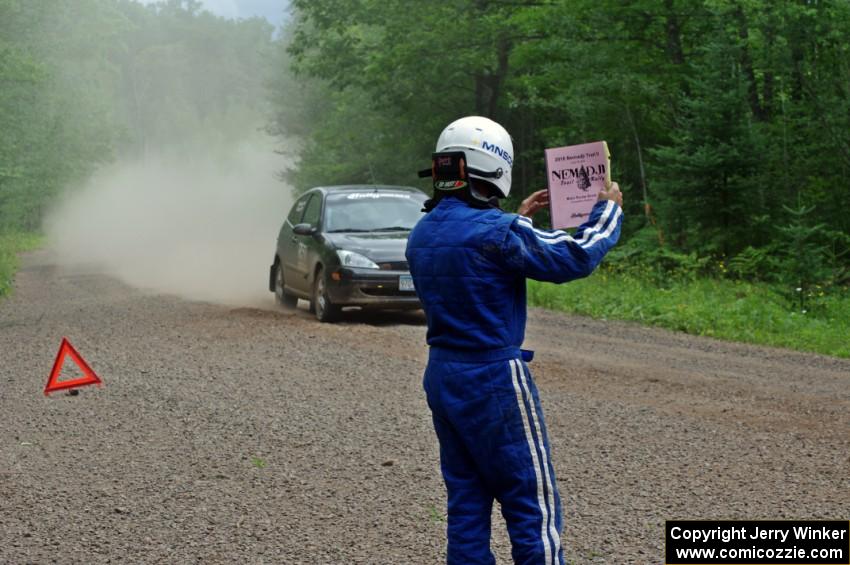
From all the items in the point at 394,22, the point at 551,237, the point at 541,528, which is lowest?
the point at 541,528

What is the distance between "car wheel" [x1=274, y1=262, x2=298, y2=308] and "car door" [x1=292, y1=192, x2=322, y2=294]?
0.86 m

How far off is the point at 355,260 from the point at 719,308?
5633 mm

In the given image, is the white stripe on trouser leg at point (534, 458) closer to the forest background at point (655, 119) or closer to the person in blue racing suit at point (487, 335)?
the person in blue racing suit at point (487, 335)

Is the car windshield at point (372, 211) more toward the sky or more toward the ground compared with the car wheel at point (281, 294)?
more toward the sky

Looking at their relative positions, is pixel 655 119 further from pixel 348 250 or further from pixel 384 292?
pixel 384 292

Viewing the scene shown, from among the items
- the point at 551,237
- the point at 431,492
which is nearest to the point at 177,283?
the point at 431,492

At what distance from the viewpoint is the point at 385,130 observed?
4016 centimetres

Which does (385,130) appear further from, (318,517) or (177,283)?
(318,517)

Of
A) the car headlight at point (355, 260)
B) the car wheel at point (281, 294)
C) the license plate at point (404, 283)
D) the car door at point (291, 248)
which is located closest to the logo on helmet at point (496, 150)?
the license plate at point (404, 283)

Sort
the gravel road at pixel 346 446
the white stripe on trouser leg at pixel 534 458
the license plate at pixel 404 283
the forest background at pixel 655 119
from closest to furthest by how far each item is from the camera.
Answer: the white stripe on trouser leg at pixel 534 458, the gravel road at pixel 346 446, the license plate at pixel 404 283, the forest background at pixel 655 119

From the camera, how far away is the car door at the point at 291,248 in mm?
17141

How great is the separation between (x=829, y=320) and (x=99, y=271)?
21533 millimetres

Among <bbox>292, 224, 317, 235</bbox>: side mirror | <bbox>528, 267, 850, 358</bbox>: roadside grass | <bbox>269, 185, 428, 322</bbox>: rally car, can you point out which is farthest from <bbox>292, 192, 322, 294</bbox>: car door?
<bbox>528, 267, 850, 358</bbox>: roadside grass

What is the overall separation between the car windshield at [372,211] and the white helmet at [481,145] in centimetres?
1209
